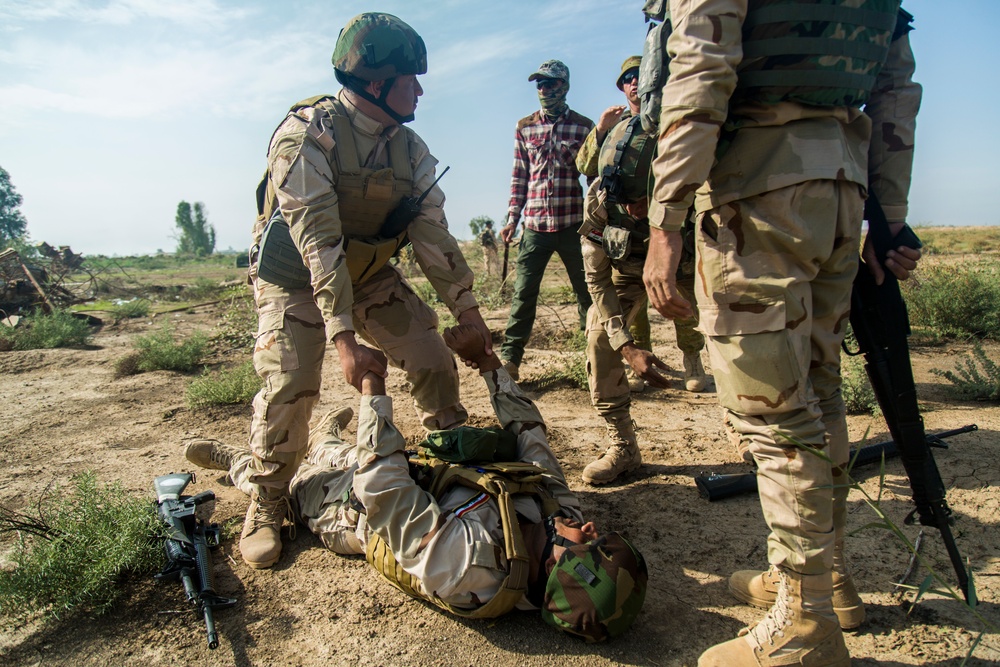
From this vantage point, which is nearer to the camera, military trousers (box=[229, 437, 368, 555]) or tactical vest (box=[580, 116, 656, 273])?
military trousers (box=[229, 437, 368, 555])

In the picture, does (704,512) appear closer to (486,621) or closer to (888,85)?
(486,621)

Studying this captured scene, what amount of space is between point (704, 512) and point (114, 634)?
2.55 metres

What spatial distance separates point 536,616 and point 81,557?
1.84m

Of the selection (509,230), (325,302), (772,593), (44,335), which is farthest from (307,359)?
(44,335)

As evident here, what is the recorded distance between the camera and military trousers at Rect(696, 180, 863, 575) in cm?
183

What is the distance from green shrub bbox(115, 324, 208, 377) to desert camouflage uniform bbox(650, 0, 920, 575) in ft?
18.7

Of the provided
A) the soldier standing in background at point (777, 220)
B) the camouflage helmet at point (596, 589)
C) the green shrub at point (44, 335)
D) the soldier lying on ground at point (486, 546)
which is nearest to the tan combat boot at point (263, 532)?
the soldier lying on ground at point (486, 546)

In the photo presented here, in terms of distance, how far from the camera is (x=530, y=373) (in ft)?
17.5

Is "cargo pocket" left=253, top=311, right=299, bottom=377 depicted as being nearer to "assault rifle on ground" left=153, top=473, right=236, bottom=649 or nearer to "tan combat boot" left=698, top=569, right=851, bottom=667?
"assault rifle on ground" left=153, top=473, right=236, bottom=649

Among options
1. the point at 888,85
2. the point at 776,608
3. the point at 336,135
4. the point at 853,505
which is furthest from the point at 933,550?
the point at 336,135

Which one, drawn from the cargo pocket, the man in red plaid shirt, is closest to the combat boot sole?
the cargo pocket

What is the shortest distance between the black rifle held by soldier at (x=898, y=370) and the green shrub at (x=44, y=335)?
822 cm

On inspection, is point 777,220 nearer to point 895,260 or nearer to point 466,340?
point 895,260

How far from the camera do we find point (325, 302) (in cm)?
259
